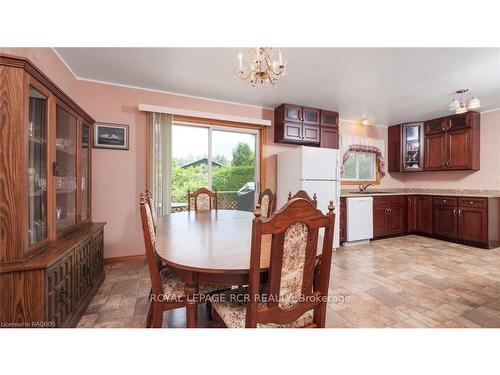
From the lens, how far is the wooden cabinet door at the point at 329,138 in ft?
12.9

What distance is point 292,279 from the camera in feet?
3.16

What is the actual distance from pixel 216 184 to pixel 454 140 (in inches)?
175

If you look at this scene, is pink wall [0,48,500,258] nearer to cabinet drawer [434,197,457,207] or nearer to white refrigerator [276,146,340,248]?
white refrigerator [276,146,340,248]

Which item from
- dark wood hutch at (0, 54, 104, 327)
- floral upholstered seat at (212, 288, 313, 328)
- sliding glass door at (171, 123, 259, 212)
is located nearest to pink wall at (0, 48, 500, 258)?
sliding glass door at (171, 123, 259, 212)

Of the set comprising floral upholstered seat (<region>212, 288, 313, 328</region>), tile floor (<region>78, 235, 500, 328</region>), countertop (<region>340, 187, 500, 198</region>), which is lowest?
tile floor (<region>78, 235, 500, 328</region>)

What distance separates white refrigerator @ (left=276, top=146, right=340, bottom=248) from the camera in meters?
3.46

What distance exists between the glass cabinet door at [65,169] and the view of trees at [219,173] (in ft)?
4.75

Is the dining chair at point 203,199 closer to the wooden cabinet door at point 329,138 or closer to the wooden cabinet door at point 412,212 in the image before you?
the wooden cabinet door at point 329,138

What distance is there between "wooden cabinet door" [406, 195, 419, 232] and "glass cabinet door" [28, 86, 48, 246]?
5.54m

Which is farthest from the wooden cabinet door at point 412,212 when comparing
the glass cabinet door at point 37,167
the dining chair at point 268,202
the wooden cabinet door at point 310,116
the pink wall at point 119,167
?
the glass cabinet door at point 37,167

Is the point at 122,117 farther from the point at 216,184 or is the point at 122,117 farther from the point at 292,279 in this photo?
the point at 292,279
